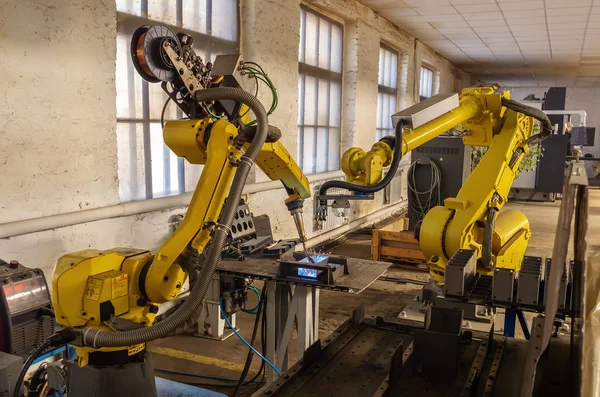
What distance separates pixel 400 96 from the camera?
9883 millimetres

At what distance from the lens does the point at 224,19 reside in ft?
15.6

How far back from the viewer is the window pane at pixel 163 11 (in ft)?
12.9

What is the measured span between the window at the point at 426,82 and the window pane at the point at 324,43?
5.01 meters

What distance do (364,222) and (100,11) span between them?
→ 222 inches

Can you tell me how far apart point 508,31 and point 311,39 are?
13.3 ft

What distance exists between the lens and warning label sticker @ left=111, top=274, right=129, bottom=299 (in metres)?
1.97

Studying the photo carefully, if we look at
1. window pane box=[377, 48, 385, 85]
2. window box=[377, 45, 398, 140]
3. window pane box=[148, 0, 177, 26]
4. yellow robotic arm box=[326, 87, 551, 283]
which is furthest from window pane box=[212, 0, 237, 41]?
window pane box=[377, 48, 385, 85]

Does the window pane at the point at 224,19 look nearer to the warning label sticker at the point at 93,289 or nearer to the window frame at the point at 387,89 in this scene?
the warning label sticker at the point at 93,289

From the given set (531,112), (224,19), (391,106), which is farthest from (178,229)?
(391,106)

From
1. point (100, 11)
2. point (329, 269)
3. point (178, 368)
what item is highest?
point (100, 11)

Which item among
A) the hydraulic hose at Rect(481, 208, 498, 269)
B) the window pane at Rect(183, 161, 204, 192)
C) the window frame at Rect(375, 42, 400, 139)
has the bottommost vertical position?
the hydraulic hose at Rect(481, 208, 498, 269)

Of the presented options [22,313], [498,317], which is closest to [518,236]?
[498,317]

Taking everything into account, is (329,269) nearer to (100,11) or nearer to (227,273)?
(227,273)

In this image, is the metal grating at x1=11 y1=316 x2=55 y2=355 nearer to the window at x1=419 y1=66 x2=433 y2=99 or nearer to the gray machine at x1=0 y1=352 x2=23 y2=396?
the gray machine at x1=0 y1=352 x2=23 y2=396
